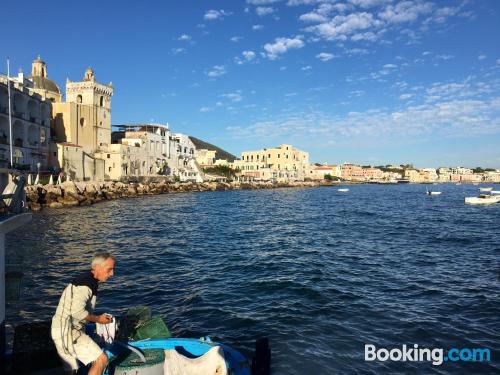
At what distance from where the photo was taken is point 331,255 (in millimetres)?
19906

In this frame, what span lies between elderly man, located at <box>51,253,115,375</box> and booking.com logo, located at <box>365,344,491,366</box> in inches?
244

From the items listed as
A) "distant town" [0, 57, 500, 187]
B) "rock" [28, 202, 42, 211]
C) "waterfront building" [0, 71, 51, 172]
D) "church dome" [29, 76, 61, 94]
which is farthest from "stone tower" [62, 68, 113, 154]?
"rock" [28, 202, 42, 211]

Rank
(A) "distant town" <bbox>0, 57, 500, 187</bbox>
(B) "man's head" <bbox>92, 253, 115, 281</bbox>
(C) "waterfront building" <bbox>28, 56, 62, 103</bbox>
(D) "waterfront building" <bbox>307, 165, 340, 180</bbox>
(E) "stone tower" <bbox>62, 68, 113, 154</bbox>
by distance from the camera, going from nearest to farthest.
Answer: (B) "man's head" <bbox>92, 253, 115, 281</bbox>
(A) "distant town" <bbox>0, 57, 500, 187</bbox>
(E) "stone tower" <bbox>62, 68, 113, 154</bbox>
(C) "waterfront building" <bbox>28, 56, 62, 103</bbox>
(D) "waterfront building" <bbox>307, 165, 340, 180</bbox>

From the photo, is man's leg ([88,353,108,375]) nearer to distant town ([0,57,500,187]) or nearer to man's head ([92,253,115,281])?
man's head ([92,253,115,281])

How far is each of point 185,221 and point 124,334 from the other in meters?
27.9

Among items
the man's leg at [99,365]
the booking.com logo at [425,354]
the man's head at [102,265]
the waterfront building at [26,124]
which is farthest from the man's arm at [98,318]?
the waterfront building at [26,124]

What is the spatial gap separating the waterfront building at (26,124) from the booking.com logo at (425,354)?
4817cm

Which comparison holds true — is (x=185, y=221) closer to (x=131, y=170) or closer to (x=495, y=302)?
(x=495, y=302)

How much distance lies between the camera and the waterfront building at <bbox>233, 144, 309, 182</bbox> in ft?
463

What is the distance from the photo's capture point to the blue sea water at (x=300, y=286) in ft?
30.7

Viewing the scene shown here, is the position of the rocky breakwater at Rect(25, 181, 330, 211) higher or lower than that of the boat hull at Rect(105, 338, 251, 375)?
higher

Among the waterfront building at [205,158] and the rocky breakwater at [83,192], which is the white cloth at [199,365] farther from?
the waterfront building at [205,158]

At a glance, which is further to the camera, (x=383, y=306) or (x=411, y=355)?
(x=383, y=306)

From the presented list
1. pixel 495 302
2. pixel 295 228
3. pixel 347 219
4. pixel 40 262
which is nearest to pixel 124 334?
pixel 495 302
